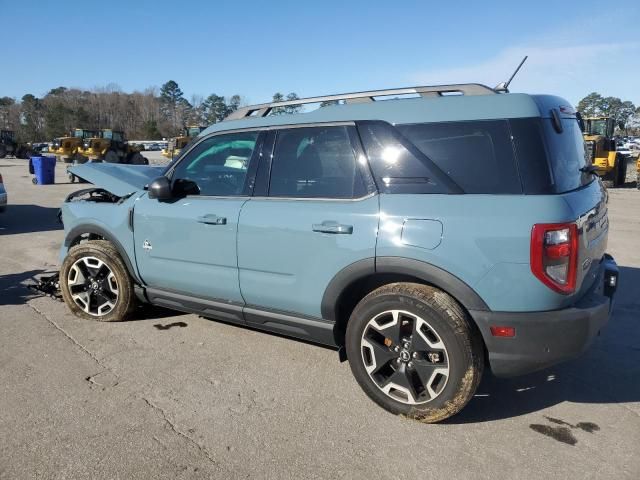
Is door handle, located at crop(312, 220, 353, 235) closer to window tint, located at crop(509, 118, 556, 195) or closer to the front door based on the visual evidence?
the front door

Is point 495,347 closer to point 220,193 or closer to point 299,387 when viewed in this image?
point 299,387

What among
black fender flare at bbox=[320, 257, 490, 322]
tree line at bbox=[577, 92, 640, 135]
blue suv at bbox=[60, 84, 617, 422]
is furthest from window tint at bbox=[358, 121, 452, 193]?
tree line at bbox=[577, 92, 640, 135]

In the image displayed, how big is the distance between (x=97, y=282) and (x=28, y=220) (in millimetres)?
7568

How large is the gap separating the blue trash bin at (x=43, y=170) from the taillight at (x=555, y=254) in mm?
20676

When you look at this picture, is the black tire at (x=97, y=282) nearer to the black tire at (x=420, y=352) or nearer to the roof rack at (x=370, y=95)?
the roof rack at (x=370, y=95)

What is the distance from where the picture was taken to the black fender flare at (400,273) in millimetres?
2633

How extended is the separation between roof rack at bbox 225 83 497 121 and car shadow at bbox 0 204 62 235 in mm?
7246

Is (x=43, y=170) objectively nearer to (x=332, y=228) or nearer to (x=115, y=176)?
(x=115, y=176)

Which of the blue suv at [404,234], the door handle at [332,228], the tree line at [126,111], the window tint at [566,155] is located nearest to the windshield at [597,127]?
the blue suv at [404,234]

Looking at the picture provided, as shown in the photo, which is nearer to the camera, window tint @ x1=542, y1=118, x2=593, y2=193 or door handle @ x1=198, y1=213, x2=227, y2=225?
window tint @ x1=542, y1=118, x2=593, y2=193

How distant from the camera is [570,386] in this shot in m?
3.30

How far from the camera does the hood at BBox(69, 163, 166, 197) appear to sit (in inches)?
168

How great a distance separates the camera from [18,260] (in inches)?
268

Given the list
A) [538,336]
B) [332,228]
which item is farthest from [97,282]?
[538,336]
